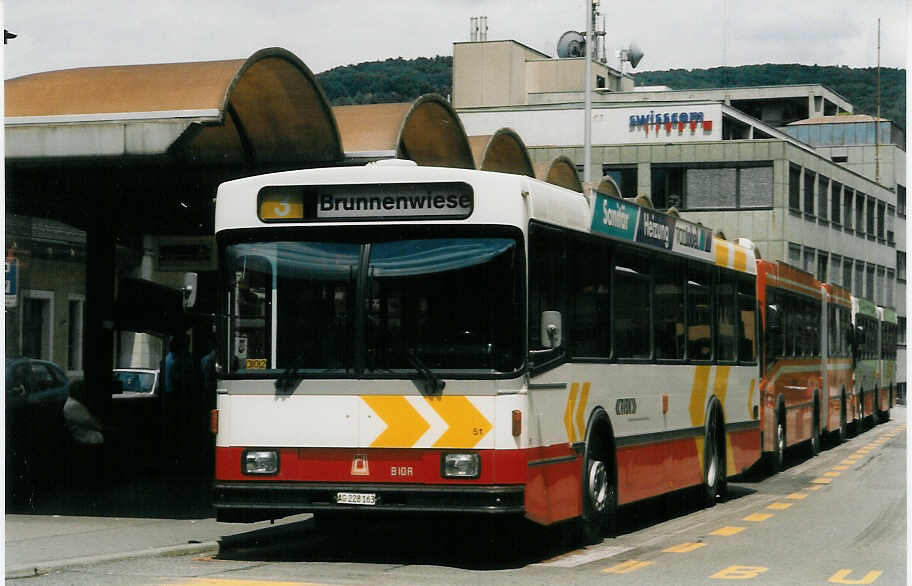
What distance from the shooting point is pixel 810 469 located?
966 inches

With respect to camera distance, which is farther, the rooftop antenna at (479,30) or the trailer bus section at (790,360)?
the rooftop antenna at (479,30)

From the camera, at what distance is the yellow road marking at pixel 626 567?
11289 mm

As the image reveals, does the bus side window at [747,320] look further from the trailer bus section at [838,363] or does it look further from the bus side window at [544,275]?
the trailer bus section at [838,363]

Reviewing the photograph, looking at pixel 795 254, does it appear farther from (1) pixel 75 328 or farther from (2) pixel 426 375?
(2) pixel 426 375

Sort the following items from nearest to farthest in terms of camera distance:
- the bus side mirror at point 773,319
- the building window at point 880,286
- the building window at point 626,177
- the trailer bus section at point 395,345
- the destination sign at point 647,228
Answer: the trailer bus section at point 395,345 → the destination sign at point 647,228 → the bus side mirror at point 773,319 → the building window at point 626,177 → the building window at point 880,286

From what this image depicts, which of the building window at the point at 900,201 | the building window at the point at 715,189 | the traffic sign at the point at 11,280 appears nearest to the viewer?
the traffic sign at the point at 11,280

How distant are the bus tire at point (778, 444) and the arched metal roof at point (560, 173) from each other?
16.3ft

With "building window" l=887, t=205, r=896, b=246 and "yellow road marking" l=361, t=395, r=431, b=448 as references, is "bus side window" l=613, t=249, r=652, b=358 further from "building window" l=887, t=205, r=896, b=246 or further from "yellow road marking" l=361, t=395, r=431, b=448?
"building window" l=887, t=205, r=896, b=246

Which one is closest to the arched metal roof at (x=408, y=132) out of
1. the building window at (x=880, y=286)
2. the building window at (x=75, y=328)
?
the building window at (x=75, y=328)

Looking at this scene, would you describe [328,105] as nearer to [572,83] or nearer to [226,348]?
[226,348]

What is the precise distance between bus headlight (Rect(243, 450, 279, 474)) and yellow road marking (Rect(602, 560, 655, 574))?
2459 millimetres

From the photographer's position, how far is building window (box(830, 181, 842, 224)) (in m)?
80.9

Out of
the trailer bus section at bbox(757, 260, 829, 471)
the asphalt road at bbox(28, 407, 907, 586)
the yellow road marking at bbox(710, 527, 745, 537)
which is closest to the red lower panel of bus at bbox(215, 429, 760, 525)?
the asphalt road at bbox(28, 407, 907, 586)

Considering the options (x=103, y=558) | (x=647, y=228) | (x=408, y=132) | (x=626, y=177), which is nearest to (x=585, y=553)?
(x=647, y=228)
